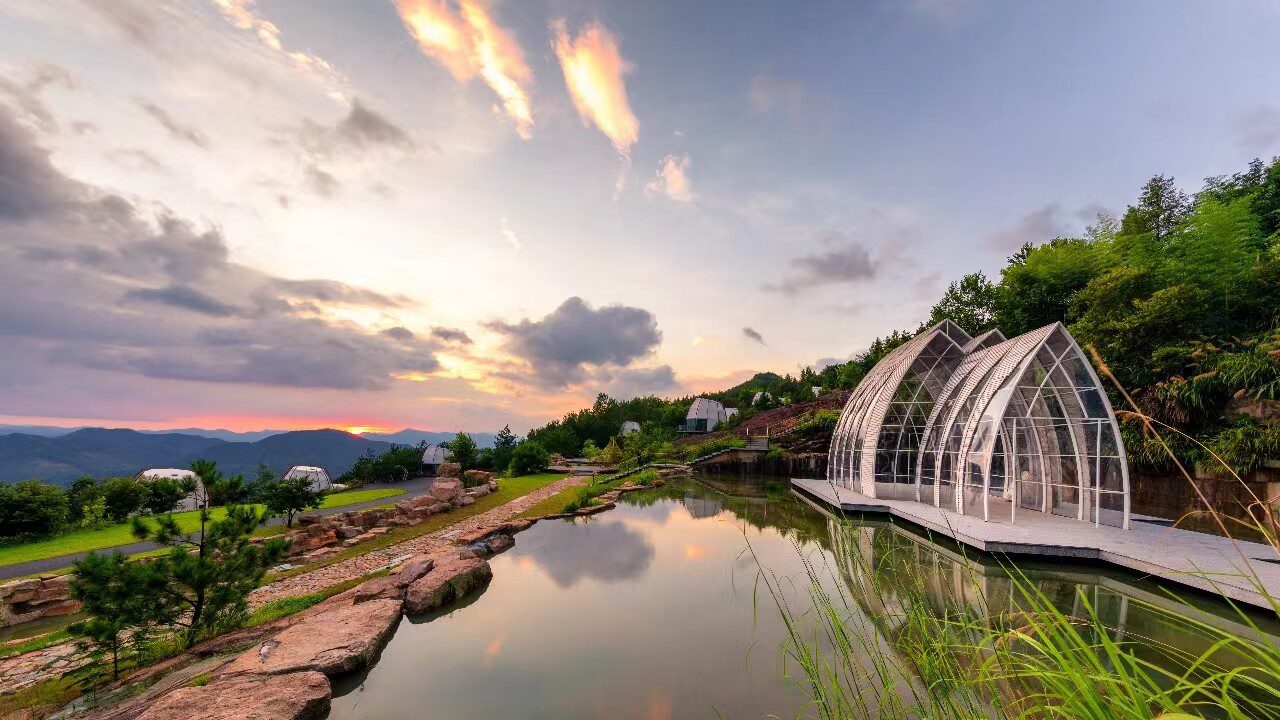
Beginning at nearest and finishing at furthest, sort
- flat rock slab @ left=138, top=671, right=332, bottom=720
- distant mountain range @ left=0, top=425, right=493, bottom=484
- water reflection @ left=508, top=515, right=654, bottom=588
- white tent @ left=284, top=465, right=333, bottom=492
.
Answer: flat rock slab @ left=138, top=671, right=332, bottom=720 < water reflection @ left=508, top=515, right=654, bottom=588 < white tent @ left=284, top=465, right=333, bottom=492 < distant mountain range @ left=0, top=425, right=493, bottom=484

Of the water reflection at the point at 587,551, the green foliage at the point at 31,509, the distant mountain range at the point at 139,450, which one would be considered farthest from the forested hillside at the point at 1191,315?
the distant mountain range at the point at 139,450

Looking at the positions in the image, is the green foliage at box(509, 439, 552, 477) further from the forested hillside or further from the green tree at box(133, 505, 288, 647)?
the forested hillside

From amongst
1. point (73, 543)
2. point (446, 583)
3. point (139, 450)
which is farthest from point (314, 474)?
point (139, 450)

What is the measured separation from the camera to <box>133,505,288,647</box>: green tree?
5.98 metres

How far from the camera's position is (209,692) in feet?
16.9

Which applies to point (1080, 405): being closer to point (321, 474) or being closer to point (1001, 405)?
point (1001, 405)

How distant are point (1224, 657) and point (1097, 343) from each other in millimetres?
12765

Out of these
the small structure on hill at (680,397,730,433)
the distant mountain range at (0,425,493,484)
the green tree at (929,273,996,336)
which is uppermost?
the green tree at (929,273,996,336)

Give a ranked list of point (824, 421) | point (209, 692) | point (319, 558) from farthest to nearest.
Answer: point (824, 421) → point (319, 558) → point (209, 692)

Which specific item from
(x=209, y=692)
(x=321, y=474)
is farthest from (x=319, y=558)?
(x=321, y=474)

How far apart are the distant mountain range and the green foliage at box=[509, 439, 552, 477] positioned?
37.8 meters

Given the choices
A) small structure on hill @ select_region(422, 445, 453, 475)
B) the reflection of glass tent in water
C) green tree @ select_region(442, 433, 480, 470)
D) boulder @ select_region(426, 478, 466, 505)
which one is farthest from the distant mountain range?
the reflection of glass tent in water

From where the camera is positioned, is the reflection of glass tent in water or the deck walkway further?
the reflection of glass tent in water

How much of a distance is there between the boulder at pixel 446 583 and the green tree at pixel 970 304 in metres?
30.9
